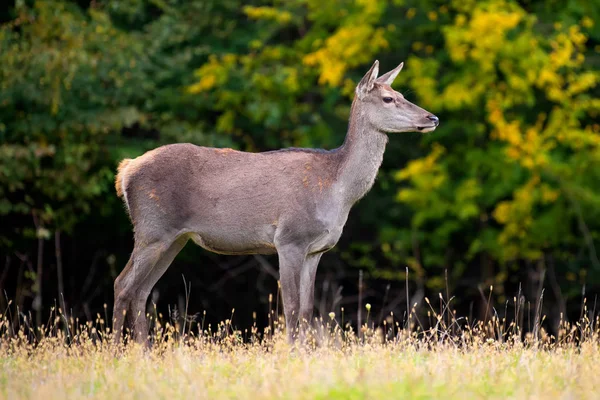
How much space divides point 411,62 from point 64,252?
6.77m

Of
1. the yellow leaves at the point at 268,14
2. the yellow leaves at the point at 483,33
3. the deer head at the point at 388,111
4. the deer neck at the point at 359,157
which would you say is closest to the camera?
the deer neck at the point at 359,157

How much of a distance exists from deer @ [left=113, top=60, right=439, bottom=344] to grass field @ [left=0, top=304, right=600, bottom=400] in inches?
52.8

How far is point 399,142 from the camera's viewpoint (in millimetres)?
19047

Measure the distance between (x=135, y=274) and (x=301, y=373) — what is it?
315 cm

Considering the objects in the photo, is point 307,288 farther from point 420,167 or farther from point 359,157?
point 420,167

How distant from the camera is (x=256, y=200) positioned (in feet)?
28.9

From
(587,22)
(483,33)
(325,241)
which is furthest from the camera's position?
(587,22)

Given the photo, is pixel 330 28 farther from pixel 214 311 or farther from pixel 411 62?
pixel 214 311

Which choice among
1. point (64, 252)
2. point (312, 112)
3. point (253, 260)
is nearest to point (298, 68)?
point (312, 112)

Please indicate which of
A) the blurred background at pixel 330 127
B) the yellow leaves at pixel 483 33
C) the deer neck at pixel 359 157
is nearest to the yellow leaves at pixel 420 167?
the blurred background at pixel 330 127

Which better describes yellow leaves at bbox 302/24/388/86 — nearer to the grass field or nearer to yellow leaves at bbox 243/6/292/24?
yellow leaves at bbox 243/6/292/24

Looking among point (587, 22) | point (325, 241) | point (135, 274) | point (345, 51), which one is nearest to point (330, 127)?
point (345, 51)

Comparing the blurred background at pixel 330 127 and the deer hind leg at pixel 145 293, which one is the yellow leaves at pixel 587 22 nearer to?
the blurred background at pixel 330 127

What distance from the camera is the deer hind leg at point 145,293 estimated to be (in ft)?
28.4
